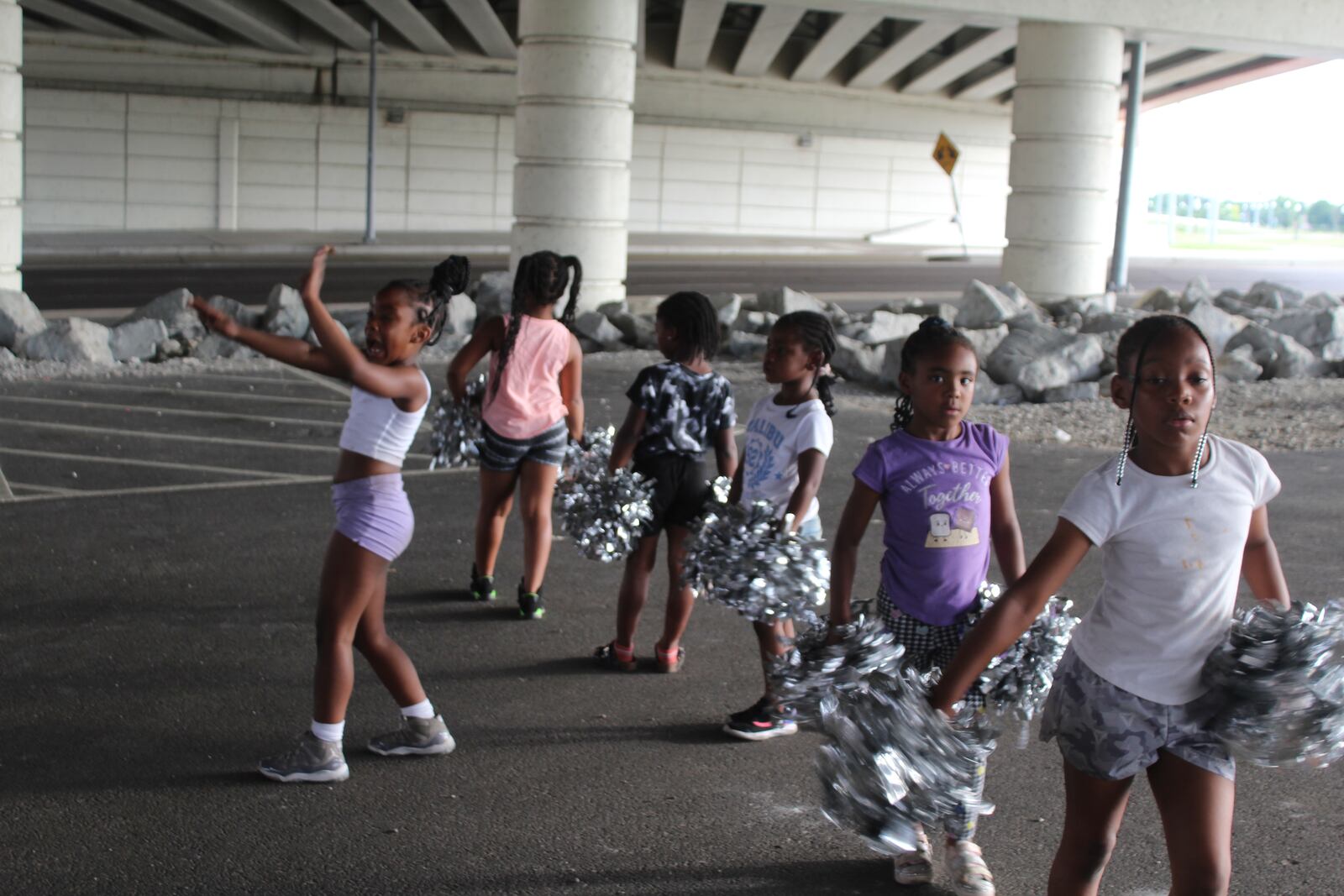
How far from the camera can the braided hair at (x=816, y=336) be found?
4.67 meters

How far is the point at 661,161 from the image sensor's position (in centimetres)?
4438

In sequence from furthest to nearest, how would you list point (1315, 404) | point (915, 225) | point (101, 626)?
1. point (915, 225)
2. point (1315, 404)
3. point (101, 626)

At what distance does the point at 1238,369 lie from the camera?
1495 centimetres

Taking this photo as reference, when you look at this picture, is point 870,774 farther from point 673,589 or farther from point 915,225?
point 915,225

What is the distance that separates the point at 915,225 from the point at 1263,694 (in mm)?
47713

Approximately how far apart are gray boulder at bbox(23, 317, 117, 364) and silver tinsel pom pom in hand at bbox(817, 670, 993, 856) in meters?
12.2

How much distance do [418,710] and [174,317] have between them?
38.6ft

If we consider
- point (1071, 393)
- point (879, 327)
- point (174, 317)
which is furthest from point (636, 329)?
point (1071, 393)

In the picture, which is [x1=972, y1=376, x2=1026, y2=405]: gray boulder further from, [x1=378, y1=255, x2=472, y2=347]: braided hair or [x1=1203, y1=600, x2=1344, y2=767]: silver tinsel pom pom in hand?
[x1=1203, y1=600, x2=1344, y2=767]: silver tinsel pom pom in hand

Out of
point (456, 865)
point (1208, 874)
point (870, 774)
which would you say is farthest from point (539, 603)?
point (1208, 874)

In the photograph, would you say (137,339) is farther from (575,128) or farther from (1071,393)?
(1071,393)

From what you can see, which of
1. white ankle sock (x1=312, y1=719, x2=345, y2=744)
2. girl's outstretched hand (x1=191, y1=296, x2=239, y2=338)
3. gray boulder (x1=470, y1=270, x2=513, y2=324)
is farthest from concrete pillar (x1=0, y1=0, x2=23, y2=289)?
girl's outstretched hand (x1=191, y1=296, x2=239, y2=338)

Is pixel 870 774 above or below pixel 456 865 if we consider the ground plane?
above

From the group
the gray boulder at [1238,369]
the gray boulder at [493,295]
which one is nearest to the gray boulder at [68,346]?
the gray boulder at [493,295]
